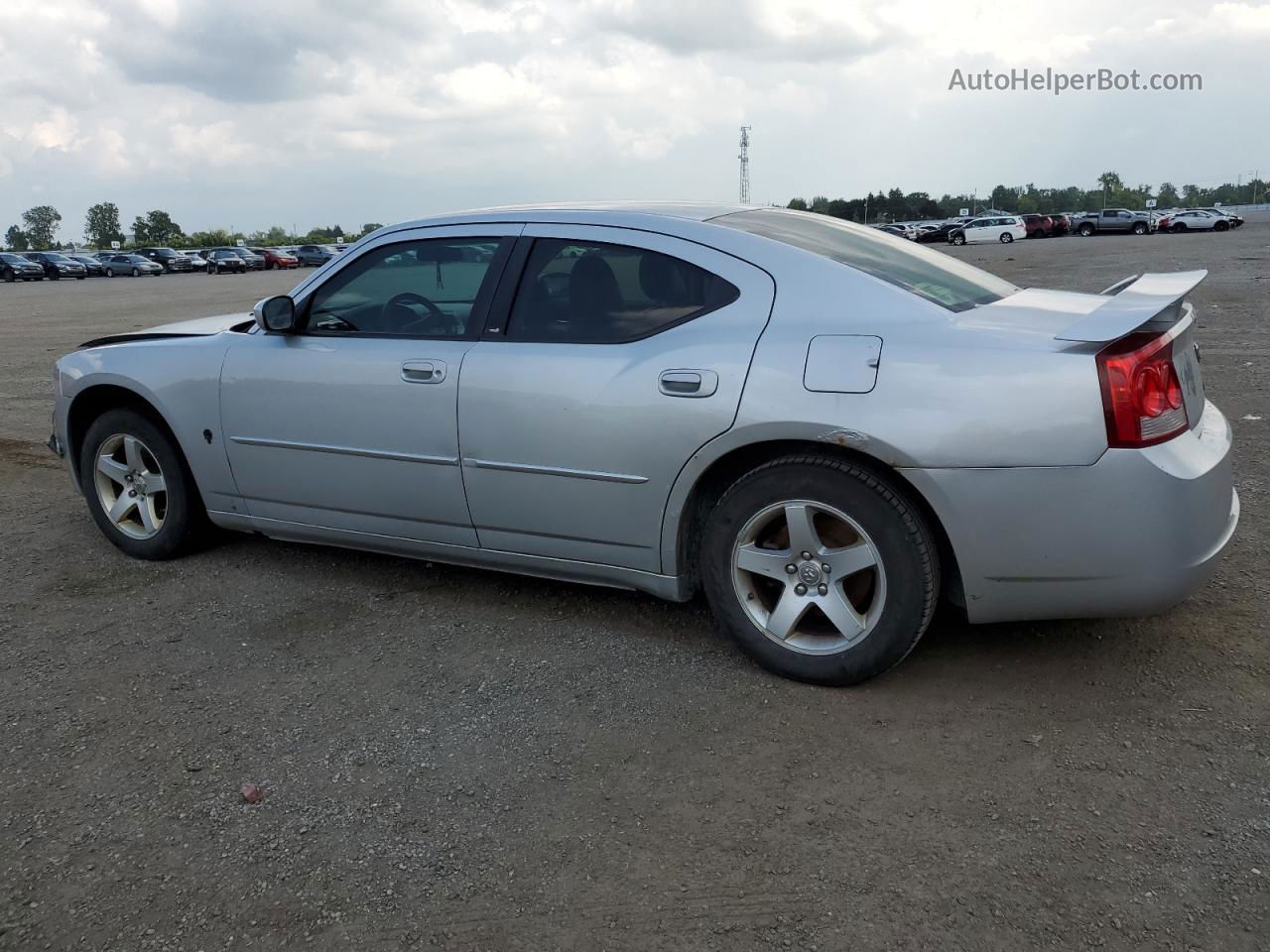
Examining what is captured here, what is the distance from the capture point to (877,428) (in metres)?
3.17

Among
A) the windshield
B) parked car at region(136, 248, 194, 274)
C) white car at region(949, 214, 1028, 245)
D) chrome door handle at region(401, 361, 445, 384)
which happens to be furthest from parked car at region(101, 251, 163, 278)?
the windshield

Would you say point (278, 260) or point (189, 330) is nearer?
point (189, 330)

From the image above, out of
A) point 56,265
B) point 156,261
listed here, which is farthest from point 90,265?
point 156,261

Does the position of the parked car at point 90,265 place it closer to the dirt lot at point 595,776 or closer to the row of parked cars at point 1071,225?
the row of parked cars at point 1071,225

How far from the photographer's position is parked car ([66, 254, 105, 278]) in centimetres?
5447

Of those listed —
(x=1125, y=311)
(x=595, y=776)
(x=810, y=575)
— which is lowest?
(x=595, y=776)

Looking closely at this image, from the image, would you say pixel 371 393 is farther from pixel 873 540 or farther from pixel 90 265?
pixel 90 265

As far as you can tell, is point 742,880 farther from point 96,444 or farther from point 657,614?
point 96,444

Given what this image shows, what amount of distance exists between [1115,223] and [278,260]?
45.6 meters

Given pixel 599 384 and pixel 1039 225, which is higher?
pixel 1039 225

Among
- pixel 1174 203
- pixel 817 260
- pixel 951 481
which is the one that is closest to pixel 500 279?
pixel 817 260

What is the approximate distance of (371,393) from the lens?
411 centimetres

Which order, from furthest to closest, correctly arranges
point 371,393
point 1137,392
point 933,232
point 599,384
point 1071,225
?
1. point 933,232
2. point 1071,225
3. point 371,393
4. point 599,384
5. point 1137,392

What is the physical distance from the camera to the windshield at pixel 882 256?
11.8 ft
